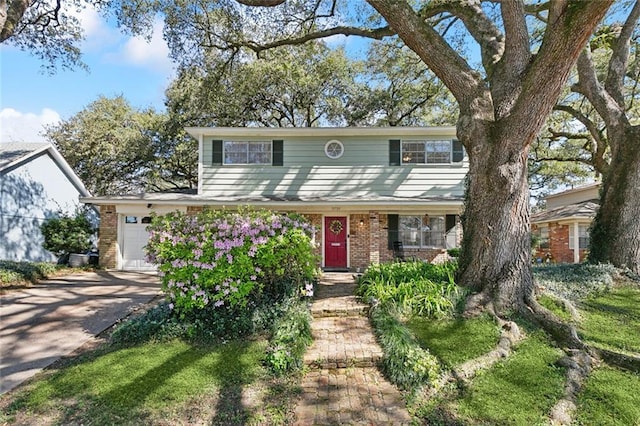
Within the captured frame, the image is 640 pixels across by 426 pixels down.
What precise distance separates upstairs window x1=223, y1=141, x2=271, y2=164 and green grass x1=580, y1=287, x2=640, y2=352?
33.4 feet

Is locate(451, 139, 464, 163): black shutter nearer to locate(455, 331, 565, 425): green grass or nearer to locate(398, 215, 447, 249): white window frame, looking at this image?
locate(398, 215, 447, 249): white window frame

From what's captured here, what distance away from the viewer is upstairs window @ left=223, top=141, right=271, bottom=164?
12.7 metres

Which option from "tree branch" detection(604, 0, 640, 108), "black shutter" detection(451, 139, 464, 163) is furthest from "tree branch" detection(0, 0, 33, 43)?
"black shutter" detection(451, 139, 464, 163)

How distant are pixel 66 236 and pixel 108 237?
63.3 inches

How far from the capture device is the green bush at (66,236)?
12.2m

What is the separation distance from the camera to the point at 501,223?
517cm

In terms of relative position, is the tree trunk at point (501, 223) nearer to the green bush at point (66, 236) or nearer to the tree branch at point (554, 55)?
the tree branch at point (554, 55)

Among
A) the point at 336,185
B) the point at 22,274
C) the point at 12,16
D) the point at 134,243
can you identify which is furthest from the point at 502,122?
the point at 134,243

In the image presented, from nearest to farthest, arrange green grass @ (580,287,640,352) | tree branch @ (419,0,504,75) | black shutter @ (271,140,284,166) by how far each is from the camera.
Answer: green grass @ (580,287,640,352), tree branch @ (419,0,504,75), black shutter @ (271,140,284,166)

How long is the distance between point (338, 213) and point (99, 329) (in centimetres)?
828

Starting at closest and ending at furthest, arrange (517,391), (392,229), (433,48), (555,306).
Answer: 1. (517,391)
2. (555,306)
3. (433,48)
4. (392,229)

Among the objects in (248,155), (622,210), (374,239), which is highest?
(248,155)

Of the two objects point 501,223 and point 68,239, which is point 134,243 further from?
point 501,223

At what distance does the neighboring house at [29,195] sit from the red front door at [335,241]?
36.3ft
